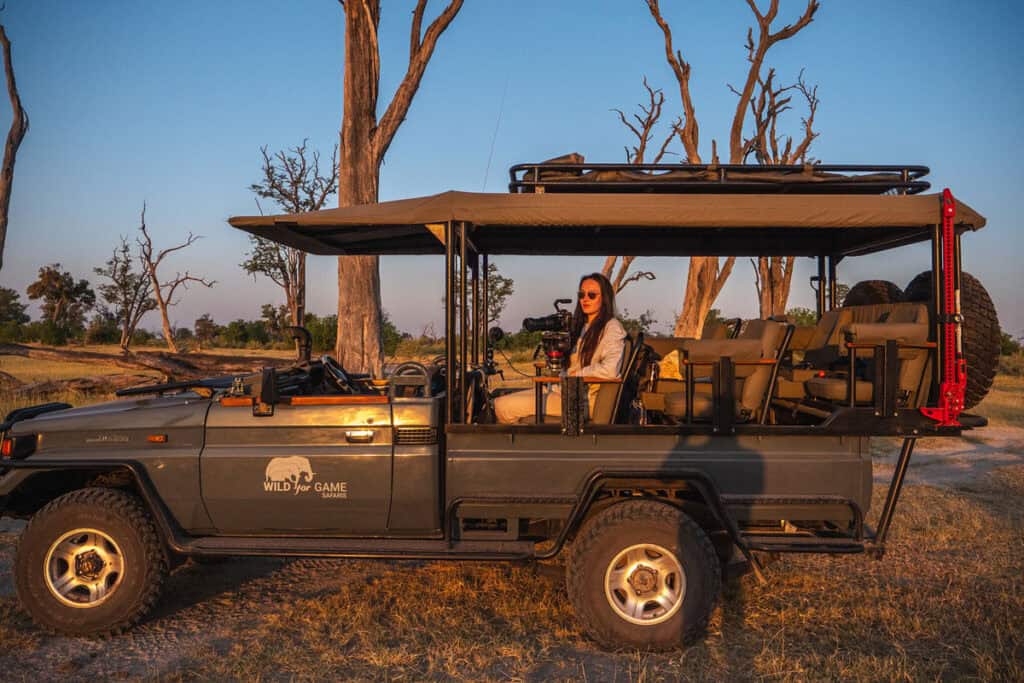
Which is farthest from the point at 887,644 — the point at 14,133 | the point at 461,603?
the point at 14,133

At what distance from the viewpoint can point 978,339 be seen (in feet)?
14.1

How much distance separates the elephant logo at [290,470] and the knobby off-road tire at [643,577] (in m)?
1.52

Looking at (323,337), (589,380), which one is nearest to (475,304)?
(589,380)

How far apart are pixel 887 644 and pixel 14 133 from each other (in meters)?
20.7

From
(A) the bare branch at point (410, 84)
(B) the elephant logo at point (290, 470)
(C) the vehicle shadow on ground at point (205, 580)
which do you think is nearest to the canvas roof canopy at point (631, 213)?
(B) the elephant logo at point (290, 470)

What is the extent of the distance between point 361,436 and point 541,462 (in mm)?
1001

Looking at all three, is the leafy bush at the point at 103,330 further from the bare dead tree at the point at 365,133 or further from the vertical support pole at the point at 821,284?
the vertical support pole at the point at 821,284

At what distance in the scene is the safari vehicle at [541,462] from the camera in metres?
3.97

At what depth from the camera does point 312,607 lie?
467 centimetres

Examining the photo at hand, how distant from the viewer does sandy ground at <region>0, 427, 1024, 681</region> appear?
3828mm

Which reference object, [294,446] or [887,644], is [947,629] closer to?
[887,644]

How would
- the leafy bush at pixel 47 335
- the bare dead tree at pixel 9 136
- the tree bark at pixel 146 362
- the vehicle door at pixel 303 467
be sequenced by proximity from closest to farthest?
the vehicle door at pixel 303 467 < the tree bark at pixel 146 362 < the bare dead tree at pixel 9 136 < the leafy bush at pixel 47 335

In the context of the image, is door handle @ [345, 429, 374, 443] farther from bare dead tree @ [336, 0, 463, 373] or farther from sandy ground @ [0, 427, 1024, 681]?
bare dead tree @ [336, 0, 463, 373]

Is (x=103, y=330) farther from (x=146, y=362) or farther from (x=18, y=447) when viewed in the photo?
(x=18, y=447)
